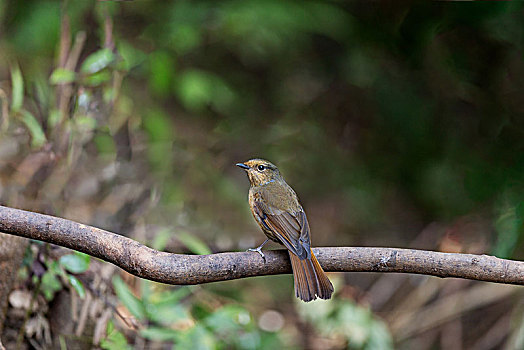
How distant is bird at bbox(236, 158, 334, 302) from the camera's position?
247 centimetres

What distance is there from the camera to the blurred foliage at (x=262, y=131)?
375 cm

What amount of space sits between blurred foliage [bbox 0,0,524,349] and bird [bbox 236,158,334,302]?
578 millimetres

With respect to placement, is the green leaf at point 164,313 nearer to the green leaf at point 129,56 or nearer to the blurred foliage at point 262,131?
the blurred foliage at point 262,131

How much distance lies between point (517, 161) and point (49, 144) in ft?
10.2

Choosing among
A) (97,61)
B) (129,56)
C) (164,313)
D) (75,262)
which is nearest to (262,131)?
(129,56)

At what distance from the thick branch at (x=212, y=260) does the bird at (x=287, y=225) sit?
0.20ft

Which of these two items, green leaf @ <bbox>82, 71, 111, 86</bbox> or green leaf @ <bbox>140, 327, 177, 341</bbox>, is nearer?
green leaf @ <bbox>140, 327, 177, 341</bbox>

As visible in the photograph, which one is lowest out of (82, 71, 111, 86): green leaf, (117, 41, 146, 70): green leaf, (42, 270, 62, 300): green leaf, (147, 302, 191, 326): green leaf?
(42, 270, 62, 300): green leaf

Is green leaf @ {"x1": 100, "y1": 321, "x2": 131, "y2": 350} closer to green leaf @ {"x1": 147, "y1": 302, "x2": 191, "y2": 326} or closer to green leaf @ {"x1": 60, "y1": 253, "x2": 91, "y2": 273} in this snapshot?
green leaf @ {"x1": 147, "y1": 302, "x2": 191, "y2": 326}

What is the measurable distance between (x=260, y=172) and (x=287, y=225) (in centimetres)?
49

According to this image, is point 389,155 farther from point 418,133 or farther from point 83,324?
point 83,324

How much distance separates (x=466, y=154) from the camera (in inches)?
202

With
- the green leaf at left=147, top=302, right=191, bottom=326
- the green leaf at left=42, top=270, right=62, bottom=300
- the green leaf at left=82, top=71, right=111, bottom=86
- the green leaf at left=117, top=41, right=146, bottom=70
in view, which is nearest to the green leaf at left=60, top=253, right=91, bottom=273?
the green leaf at left=42, top=270, right=62, bottom=300

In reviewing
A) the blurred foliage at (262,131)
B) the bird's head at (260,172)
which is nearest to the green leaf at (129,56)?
the blurred foliage at (262,131)
